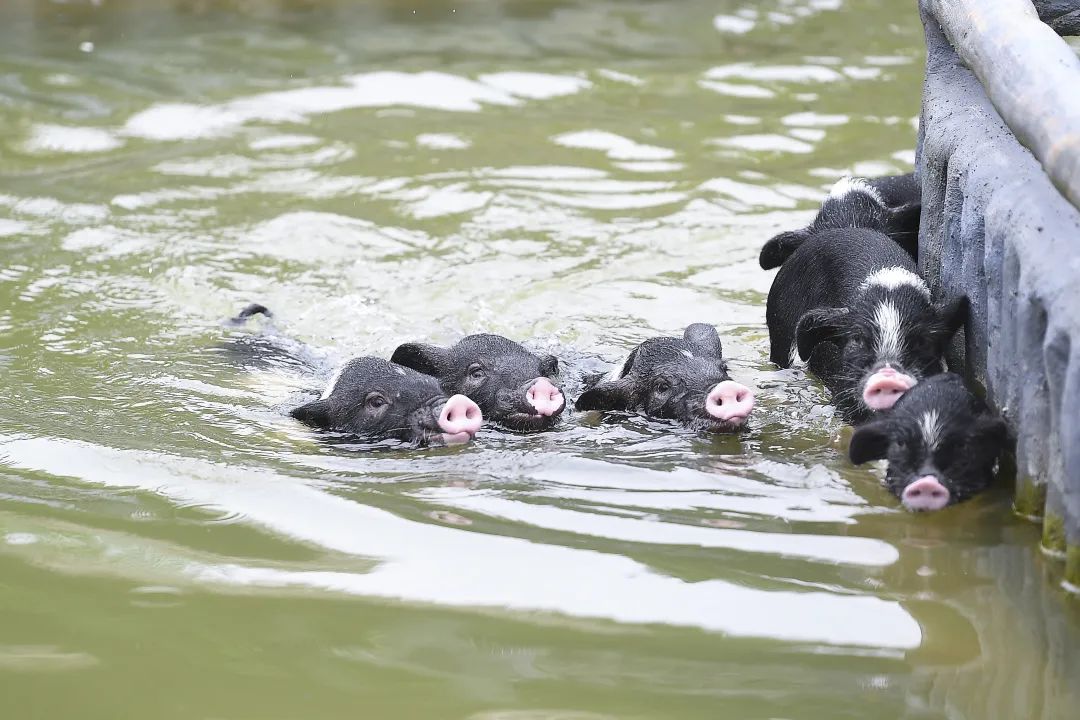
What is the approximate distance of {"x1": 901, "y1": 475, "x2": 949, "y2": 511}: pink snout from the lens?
4.18 m

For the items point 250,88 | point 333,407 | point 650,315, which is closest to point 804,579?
point 333,407

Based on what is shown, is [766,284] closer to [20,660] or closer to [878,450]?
[878,450]

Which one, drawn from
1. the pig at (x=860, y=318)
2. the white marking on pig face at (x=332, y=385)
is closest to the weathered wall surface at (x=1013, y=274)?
the pig at (x=860, y=318)

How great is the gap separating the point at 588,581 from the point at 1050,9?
3966mm

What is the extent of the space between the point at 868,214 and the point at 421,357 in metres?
2.13

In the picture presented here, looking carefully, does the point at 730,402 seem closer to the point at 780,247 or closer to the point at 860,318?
the point at 860,318

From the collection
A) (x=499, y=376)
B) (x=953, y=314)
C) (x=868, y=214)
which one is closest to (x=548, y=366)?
(x=499, y=376)

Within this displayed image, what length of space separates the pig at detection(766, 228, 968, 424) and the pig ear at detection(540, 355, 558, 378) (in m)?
0.97

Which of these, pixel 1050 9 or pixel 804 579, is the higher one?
pixel 1050 9

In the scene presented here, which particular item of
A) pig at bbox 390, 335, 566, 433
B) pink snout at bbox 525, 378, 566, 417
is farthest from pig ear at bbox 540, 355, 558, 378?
pink snout at bbox 525, 378, 566, 417

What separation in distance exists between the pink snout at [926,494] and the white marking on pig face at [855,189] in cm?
268

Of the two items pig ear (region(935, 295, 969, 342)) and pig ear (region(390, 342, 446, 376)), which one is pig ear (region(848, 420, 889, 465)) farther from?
pig ear (region(390, 342, 446, 376))

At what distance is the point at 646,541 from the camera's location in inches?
161

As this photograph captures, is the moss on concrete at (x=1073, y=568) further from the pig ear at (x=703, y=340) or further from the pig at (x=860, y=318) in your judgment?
Answer: the pig ear at (x=703, y=340)
